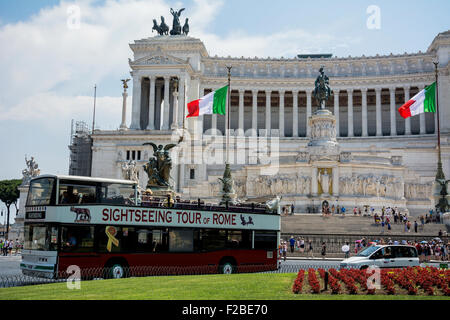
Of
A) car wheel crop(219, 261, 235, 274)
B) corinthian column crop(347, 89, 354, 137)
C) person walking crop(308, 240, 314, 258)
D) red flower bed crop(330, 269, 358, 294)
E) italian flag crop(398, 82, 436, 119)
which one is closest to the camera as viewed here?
red flower bed crop(330, 269, 358, 294)

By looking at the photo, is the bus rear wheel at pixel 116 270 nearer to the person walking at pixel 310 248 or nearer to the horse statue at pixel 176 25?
the person walking at pixel 310 248

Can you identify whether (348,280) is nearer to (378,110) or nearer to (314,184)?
(314,184)

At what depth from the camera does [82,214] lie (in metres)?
22.4

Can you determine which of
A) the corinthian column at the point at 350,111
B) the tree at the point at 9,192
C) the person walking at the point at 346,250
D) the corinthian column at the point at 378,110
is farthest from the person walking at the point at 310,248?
the tree at the point at 9,192

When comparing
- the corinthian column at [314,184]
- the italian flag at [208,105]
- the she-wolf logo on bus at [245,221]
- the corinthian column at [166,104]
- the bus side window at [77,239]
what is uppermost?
the corinthian column at [166,104]

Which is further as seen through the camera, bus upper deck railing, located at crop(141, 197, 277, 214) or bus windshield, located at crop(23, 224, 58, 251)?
bus upper deck railing, located at crop(141, 197, 277, 214)

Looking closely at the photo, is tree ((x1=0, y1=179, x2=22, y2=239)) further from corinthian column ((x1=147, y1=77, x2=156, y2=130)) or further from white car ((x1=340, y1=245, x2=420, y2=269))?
white car ((x1=340, y1=245, x2=420, y2=269))

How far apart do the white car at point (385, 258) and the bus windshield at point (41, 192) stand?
1366 cm

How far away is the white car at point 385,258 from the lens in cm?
2436

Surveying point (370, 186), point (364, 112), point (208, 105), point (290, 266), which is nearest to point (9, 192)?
point (364, 112)

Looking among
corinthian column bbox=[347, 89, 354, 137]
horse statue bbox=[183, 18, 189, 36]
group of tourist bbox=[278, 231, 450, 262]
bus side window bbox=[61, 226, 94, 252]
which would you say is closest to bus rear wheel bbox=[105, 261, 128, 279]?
bus side window bbox=[61, 226, 94, 252]

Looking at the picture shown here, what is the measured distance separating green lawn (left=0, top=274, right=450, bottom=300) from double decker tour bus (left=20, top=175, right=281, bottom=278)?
3.70m

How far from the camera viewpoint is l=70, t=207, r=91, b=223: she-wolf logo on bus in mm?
22258
